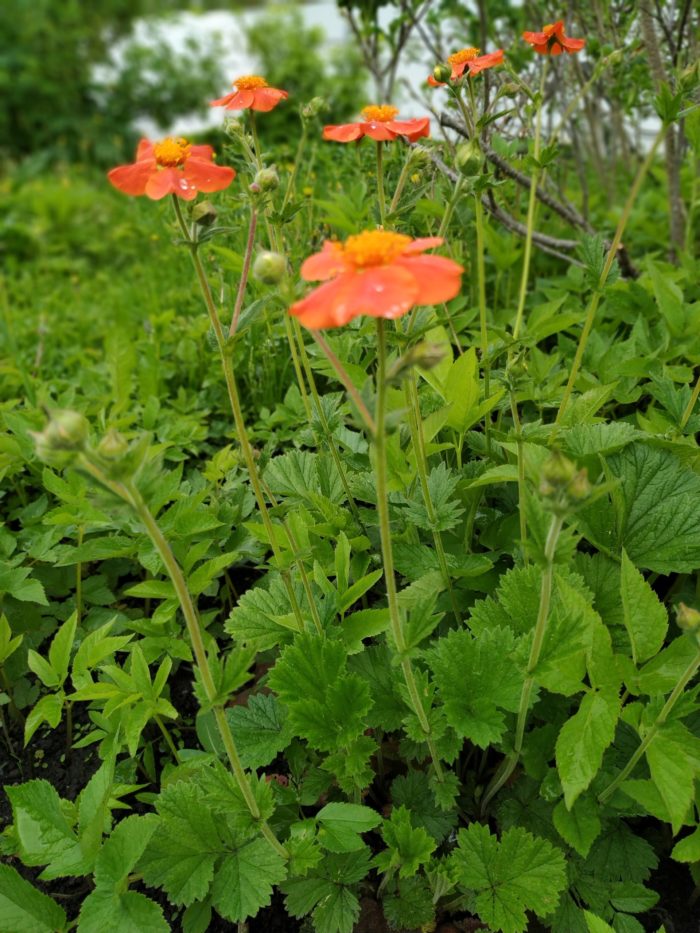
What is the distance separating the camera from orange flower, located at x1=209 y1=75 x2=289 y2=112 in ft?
4.05

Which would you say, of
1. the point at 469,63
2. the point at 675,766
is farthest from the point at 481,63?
the point at 675,766

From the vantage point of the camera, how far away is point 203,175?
102 centimetres

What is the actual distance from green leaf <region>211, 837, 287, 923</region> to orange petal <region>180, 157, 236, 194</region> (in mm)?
871

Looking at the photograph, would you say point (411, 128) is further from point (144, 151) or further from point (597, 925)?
point (597, 925)

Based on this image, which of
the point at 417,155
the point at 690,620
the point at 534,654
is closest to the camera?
the point at 690,620

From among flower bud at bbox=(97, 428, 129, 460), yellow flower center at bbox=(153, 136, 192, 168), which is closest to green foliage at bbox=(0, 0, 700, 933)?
flower bud at bbox=(97, 428, 129, 460)

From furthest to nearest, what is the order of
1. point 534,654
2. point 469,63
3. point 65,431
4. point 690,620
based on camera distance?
point 469,63 → point 534,654 → point 690,620 → point 65,431

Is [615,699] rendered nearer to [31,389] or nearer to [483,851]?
[483,851]

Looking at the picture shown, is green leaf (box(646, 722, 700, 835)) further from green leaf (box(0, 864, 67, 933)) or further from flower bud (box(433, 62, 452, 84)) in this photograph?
flower bud (box(433, 62, 452, 84))

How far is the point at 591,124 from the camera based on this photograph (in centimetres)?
259

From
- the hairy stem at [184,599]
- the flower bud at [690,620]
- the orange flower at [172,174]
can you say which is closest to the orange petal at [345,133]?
the orange flower at [172,174]

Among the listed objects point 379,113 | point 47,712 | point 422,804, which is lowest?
point 422,804

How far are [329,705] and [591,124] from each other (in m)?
2.33

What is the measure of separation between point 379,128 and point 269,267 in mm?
525
